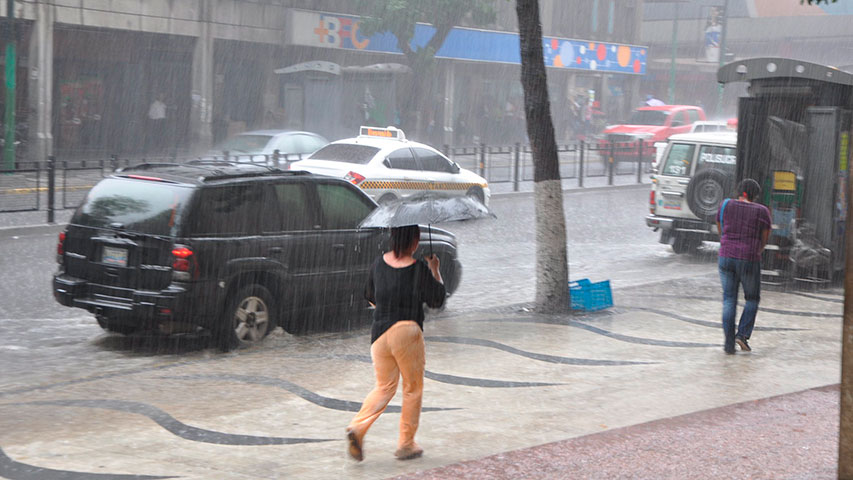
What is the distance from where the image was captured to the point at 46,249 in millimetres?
14812

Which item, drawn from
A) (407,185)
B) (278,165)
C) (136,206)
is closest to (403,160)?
(407,185)

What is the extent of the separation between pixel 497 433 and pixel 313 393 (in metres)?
1.67

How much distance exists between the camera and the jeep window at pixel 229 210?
8703 millimetres

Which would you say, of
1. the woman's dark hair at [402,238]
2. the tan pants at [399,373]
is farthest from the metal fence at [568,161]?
the tan pants at [399,373]

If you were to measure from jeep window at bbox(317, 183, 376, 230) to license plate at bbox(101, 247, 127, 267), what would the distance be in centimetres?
201

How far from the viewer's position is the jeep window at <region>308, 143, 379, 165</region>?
17.9 meters

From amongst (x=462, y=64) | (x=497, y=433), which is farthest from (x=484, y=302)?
(x=462, y=64)

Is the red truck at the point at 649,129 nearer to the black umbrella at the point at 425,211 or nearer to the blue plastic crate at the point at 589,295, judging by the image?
the blue plastic crate at the point at 589,295

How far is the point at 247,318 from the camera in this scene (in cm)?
908

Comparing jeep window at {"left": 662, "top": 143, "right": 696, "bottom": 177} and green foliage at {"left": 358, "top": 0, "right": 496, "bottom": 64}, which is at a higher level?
green foliage at {"left": 358, "top": 0, "right": 496, "bottom": 64}

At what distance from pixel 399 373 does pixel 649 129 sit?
28.7 m

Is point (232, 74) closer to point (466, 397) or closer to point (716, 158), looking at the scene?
point (716, 158)

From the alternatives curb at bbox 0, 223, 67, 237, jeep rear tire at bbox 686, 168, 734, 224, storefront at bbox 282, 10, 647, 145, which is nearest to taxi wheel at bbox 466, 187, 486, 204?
jeep rear tire at bbox 686, 168, 734, 224

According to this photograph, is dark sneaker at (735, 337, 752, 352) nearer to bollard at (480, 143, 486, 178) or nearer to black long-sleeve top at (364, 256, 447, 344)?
black long-sleeve top at (364, 256, 447, 344)
